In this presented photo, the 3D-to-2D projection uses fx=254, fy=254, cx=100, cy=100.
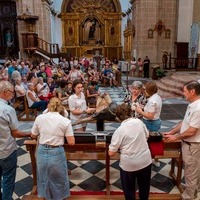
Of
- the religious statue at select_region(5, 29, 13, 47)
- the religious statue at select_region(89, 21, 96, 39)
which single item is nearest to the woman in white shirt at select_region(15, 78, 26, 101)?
the religious statue at select_region(5, 29, 13, 47)

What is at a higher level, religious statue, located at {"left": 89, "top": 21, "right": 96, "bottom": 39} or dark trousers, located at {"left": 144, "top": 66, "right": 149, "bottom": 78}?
religious statue, located at {"left": 89, "top": 21, "right": 96, "bottom": 39}

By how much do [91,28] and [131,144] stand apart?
71.7ft

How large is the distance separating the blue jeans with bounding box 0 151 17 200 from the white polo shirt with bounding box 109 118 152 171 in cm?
130

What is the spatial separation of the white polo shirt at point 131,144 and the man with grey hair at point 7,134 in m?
1.21

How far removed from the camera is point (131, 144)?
2.58m

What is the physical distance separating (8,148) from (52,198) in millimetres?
794

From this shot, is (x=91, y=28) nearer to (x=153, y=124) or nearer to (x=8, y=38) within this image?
(x=8, y=38)

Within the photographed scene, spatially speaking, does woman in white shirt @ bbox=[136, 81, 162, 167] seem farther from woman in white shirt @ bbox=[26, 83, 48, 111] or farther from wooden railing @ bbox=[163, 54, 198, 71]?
wooden railing @ bbox=[163, 54, 198, 71]

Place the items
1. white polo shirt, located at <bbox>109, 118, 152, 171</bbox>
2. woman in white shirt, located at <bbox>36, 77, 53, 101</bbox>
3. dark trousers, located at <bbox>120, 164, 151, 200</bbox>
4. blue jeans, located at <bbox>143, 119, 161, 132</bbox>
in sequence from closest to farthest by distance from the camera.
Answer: white polo shirt, located at <bbox>109, 118, 152, 171</bbox> → dark trousers, located at <bbox>120, 164, 151, 200</bbox> → blue jeans, located at <bbox>143, 119, 161, 132</bbox> → woman in white shirt, located at <bbox>36, 77, 53, 101</bbox>

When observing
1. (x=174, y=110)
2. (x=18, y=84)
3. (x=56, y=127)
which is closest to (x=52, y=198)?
(x=56, y=127)

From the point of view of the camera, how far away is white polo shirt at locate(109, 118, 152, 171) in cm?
257

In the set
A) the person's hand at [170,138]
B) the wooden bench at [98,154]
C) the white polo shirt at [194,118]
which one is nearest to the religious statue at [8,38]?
the wooden bench at [98,154]

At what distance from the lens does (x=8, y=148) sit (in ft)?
9.87

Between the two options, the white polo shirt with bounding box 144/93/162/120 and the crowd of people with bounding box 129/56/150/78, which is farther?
the crowd of people with bounding box 129/56/150/78
